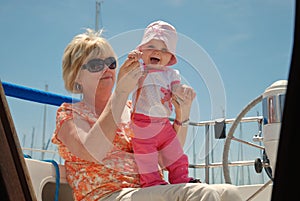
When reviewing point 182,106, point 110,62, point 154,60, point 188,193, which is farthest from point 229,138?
point 110,62

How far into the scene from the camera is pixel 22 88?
228cm

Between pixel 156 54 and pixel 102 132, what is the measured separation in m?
0.43

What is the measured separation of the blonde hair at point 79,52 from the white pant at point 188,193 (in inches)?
24.2

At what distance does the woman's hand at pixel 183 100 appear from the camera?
1.80m

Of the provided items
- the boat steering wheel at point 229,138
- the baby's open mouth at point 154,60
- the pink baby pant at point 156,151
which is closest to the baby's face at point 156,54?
the baby's open mouth at point 154,60

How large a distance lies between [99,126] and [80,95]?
43 cm

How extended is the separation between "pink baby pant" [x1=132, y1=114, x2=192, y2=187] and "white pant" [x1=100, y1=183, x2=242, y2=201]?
6.7 inches

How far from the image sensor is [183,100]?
1813mm

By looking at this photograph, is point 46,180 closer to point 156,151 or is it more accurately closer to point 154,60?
point 156,151

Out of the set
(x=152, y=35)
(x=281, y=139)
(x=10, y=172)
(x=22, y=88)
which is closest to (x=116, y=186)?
(x=152, y=35)

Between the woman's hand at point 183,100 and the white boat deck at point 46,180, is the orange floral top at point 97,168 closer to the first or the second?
the white boat deck at point 46,180

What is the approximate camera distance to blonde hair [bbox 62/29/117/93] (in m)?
1.93

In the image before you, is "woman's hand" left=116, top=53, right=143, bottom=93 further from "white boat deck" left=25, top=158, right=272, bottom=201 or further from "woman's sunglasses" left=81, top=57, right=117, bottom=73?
"white boat deck" left=25, top=158, right=272, bottom=201

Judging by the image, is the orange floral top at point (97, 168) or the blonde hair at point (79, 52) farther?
the blonde hair at point (79, 52)
